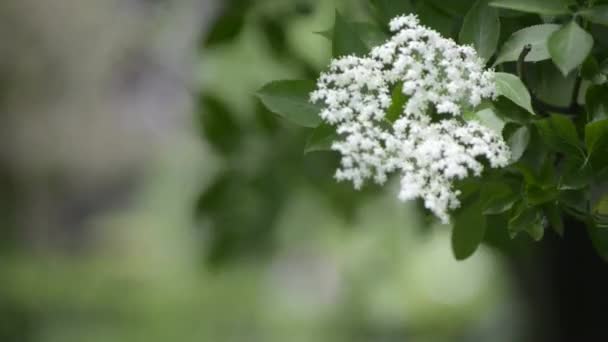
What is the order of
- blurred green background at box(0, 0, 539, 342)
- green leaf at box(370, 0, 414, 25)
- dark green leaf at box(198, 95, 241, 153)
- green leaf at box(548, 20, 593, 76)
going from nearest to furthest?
green leaf at box(548, 20, 593, 76), green leaf at box(370, 0, 414, 25), dark green leaf at box(198, 95, 241, 153), blurred green background at box(0, 0, 539, 342)

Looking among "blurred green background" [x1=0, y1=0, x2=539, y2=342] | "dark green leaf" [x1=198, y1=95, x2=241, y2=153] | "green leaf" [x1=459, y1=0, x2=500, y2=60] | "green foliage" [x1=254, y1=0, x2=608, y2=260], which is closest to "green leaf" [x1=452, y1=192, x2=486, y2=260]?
"green foliage" [x1=254, y1=0, x2=608, y2=260]

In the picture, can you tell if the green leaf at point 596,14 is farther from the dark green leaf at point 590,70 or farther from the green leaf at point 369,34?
the green leaf at point 369,34

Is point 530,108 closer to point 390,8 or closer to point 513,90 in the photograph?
point 513,90

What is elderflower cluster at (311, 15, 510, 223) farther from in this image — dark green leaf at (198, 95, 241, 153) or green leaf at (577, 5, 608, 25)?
dark green leaf at (198, 95, 241, 153)

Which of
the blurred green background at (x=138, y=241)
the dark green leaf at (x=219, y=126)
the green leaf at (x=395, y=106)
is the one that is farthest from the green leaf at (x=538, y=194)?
the blurred green background at (x=138, y=241)

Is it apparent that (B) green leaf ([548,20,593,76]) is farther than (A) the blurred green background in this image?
No

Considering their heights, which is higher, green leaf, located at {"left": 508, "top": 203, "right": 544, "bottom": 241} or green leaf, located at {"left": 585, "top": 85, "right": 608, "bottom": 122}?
green leaf, located at {"left": 585, "top": 85, "right": 608, "bottom": 122}

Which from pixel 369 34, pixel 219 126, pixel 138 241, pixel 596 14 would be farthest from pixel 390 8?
pixel 138 241
